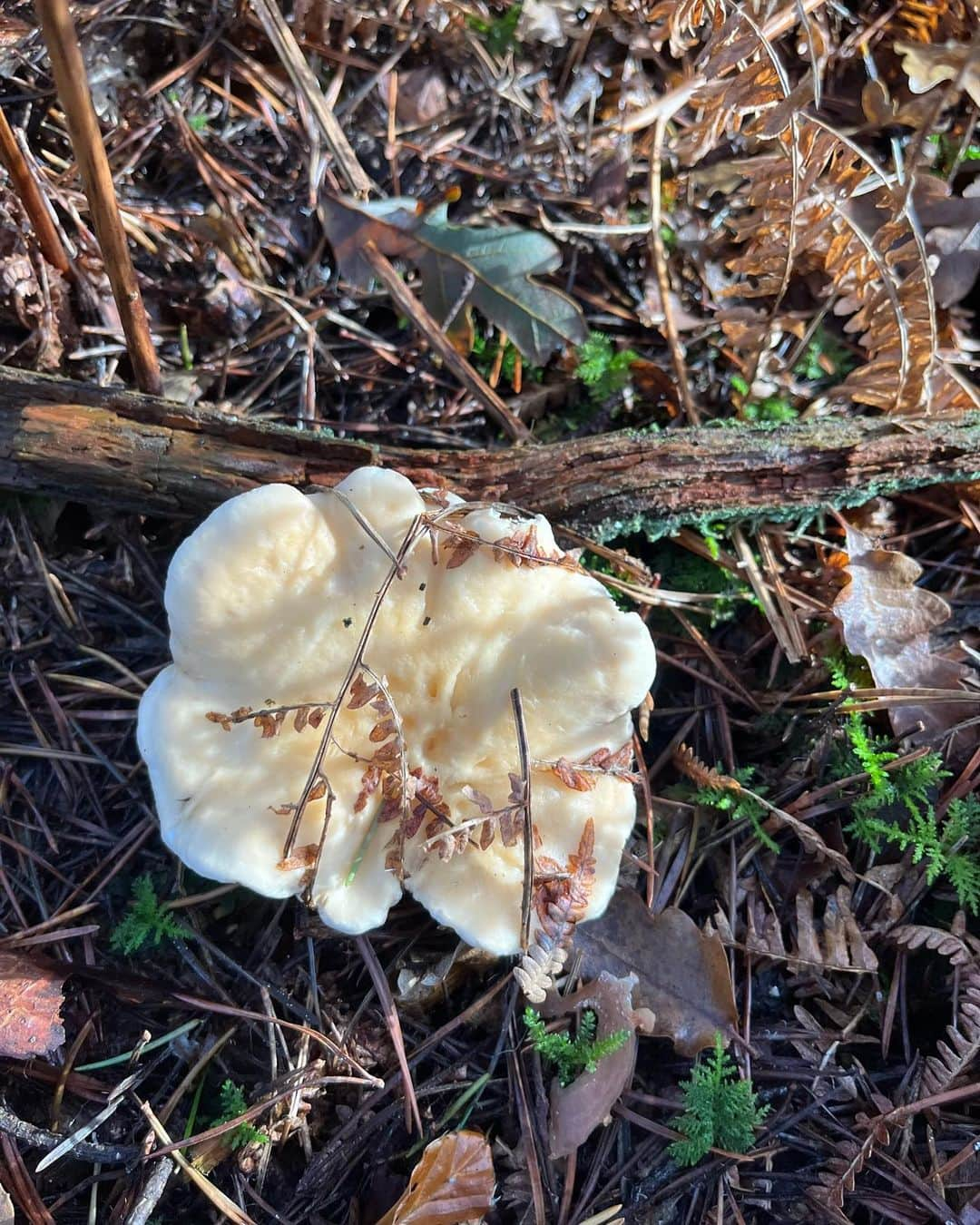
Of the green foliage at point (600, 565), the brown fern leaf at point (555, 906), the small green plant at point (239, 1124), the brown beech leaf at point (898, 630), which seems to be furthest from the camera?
the green foliage at point (600, 565)

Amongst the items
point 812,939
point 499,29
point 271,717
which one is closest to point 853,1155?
point 812,939

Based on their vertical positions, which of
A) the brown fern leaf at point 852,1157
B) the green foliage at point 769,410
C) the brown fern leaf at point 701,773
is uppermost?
the green foliage at point 769,410

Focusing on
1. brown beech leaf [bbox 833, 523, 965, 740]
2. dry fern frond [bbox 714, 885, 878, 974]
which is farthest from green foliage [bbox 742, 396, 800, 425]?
dry fern frond [bbox 714, 885, 878, 974]

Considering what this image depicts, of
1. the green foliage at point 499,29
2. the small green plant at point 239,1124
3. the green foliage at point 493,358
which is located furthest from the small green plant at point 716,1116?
the green foliage at point 499,29

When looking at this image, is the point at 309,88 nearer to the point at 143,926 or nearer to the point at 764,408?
the point at 764,408

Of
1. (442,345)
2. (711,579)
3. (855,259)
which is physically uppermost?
(855,259)

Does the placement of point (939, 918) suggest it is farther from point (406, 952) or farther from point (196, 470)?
point (196, 470)

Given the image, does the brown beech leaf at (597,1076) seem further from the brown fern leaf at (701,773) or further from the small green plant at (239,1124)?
the small green plant at (239,1124)
